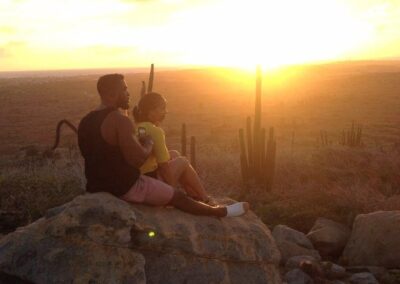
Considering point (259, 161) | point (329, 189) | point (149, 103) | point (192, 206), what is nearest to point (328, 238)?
point (329, 189)

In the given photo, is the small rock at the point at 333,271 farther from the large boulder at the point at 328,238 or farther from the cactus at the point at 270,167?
the cactus at the point at 270,167

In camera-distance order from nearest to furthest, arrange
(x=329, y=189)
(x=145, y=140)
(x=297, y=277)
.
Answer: (x=145, y=140) → (x=297, y=277) → (x=329, y=189)

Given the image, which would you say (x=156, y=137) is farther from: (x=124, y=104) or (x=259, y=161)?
(x=259, y=161)

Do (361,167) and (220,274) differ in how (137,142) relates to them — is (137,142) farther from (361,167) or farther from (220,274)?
(361,167)

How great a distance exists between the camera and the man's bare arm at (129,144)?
5012mm

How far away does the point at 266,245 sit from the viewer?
602 cm

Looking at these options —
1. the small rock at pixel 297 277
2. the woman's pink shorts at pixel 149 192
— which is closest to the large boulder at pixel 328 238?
the small rock at pixel 297 277

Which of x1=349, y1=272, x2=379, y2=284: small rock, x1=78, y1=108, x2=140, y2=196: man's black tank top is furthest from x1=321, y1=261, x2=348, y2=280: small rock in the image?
x1=78, y1=108, x2=140, y2=196: man's black tank top

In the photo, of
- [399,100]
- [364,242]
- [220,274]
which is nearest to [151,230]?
[220,274]

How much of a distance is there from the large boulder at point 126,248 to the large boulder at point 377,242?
2854 mm

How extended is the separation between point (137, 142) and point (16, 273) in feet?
5.39

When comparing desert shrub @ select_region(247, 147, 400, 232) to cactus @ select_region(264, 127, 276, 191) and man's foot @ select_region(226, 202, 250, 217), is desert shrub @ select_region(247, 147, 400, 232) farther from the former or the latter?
man's foot @ select_region(226, 202, 250, 217)

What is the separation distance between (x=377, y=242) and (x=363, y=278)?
89 cm

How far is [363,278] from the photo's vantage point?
24.4 ft
